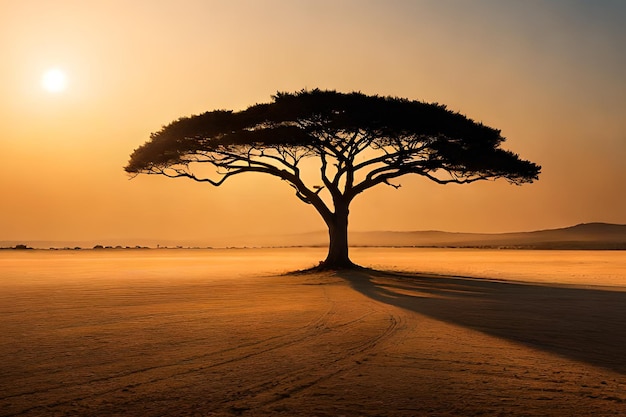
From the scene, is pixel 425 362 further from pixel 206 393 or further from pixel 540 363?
pixel 206 393

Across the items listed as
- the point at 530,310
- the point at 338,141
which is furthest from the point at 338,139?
the point at 530,310

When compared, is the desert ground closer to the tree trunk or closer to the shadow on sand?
the shadow on sand

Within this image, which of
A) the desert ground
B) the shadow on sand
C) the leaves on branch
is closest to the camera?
the desert ground

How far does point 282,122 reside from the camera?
29891mm

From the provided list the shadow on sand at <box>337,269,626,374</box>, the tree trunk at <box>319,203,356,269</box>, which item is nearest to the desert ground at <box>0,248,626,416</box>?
the shadow on sand at <box>337,269,626,374</box>

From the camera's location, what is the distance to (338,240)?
30.3m

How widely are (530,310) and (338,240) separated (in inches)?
646

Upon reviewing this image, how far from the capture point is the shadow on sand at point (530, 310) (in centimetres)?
922

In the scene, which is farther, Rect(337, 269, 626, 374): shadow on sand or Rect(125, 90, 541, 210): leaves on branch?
Rect(125, 90, 541, 210): leaves on branch

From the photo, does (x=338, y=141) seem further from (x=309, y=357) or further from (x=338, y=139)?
(x=309, y=357)

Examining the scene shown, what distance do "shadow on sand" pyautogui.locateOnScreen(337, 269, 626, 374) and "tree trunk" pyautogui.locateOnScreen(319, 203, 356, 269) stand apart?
462cm

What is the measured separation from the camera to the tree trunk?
3006 centimetres

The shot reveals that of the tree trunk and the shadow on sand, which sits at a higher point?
the tree trunk

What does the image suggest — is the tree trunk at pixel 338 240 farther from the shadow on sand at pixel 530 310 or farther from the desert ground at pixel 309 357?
the desert ground at pixel 309 357
